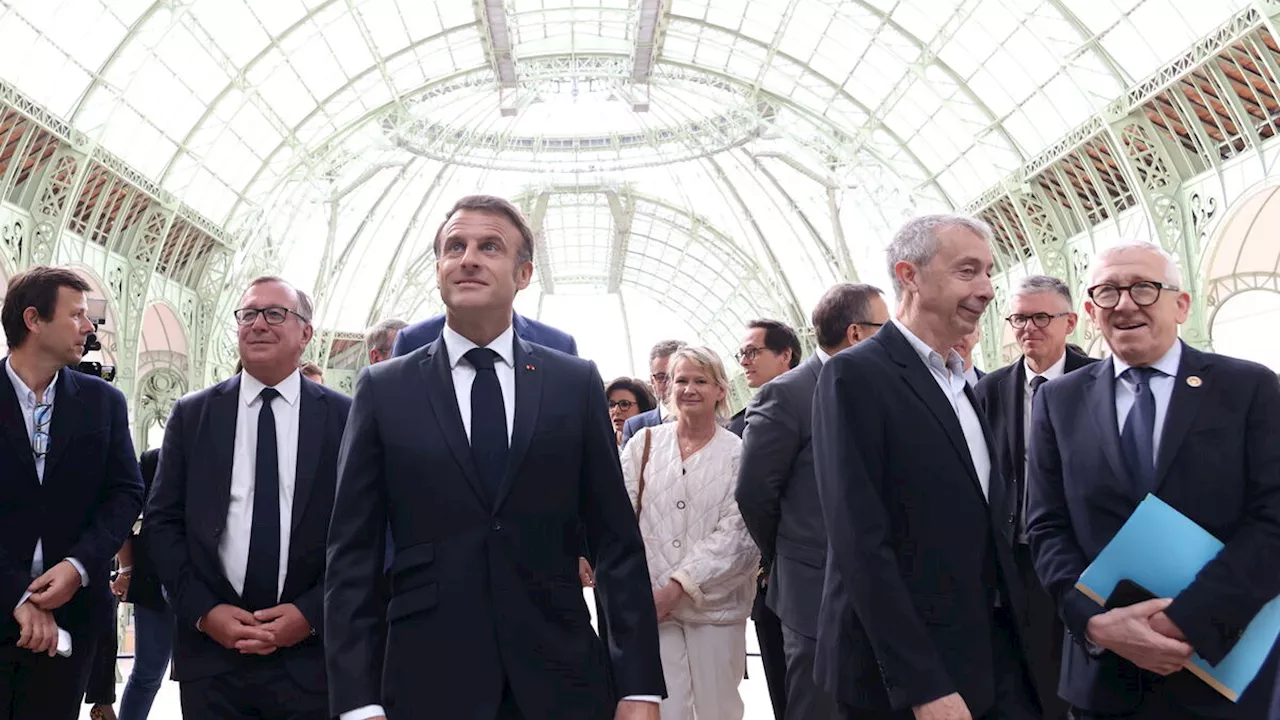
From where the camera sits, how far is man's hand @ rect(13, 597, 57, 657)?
156 inches

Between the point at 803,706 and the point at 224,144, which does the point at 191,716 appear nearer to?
the point at 803,706

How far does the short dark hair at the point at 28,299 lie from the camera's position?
4340 mm

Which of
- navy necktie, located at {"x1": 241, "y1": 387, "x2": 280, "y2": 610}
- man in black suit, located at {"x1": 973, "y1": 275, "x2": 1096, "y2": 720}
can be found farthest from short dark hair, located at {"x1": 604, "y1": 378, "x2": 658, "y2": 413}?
navy necktie, located at {"x1": 241, "y1": 387, "x2": 280, "y2": 610}

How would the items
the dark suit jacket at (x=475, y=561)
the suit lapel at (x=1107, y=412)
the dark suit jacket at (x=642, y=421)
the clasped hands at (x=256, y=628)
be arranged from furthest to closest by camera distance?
the dark suit jacket at (x=642, y=421) < the clasped hands at (x=256, y=628) < the suit lapel at (x=1107, y=412) < the dark suit jacket at (x=475, y=561)

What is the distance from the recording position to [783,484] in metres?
4.72

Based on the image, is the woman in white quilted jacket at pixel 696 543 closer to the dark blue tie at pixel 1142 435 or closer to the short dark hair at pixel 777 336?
the short dark hair at pixel 777 336

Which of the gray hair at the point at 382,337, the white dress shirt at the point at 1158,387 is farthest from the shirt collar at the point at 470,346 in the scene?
the gray hair at the point at 382,337

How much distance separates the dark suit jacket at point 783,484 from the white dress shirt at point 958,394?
1260 mm

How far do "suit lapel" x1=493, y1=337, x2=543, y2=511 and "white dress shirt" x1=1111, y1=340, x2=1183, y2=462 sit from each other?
2.02 metres

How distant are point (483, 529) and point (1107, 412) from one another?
2.19m

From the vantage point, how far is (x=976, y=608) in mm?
3051

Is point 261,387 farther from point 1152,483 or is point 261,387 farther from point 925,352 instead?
point 1152,483

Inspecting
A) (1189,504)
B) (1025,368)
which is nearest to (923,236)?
(1189,504)

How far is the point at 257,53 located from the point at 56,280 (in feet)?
61.0
